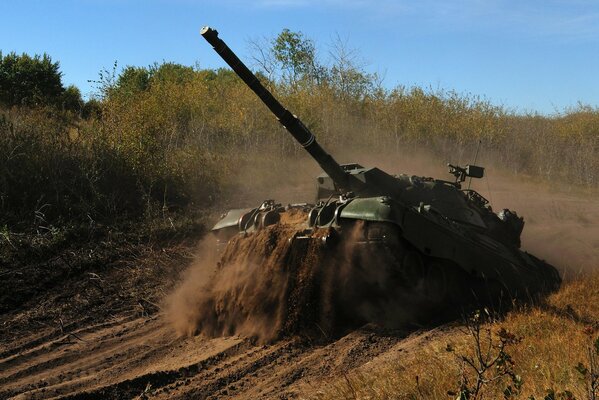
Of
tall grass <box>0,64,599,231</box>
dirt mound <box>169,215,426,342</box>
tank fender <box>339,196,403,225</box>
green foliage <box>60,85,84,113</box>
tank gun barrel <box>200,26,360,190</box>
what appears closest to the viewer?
tank gun barrel <box>200,26,360,190</box>

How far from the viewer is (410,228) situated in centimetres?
830

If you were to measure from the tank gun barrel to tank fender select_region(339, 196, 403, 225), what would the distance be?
41.7 inches

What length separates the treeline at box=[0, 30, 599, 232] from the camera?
1377 cm

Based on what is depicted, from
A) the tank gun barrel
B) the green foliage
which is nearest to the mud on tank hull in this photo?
the tank gun barrel

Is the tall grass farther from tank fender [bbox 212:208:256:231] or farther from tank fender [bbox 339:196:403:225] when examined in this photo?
tank fender [bbox 339:196:403:225]

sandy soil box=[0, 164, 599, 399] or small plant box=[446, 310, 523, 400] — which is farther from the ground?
small plant box=[446, 310, 523, 400]

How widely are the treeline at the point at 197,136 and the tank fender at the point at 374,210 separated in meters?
6.30

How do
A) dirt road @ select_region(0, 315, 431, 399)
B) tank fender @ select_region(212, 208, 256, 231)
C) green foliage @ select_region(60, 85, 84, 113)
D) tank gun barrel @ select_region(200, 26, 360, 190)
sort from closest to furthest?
1. dirt road @ select_region(0, 315, 431, 399)
2. tank gun barrel @ select_region(200, 26, 360, 190)
3. tank fender @ select_region(212, 208, 256, 231)
4. green foliage @ select_region(60, 85, 84, 113)

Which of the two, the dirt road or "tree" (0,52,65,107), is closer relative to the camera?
the dirt road

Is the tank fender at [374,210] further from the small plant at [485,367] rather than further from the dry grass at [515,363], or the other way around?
the small plant at [485,367]

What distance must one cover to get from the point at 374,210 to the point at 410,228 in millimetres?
494

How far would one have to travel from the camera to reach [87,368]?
7.62m

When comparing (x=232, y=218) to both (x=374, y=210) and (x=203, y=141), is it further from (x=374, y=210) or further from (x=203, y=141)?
(x=203, y=141)

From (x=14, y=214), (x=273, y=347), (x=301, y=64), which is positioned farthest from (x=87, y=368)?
(x=301, y=64)
